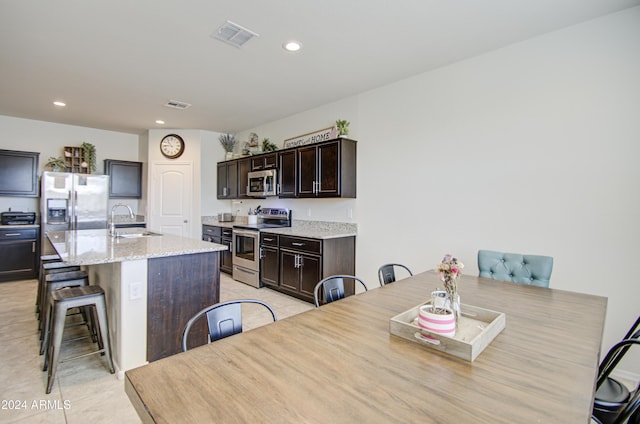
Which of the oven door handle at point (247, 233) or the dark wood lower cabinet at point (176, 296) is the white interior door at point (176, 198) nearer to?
the oven door handle at point (247, 233)

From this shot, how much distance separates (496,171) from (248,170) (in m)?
3.97

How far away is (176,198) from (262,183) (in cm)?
214

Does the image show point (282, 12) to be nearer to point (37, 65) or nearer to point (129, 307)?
point (129, 307)

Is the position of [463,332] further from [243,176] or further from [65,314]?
[243,176]

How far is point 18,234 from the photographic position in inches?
193

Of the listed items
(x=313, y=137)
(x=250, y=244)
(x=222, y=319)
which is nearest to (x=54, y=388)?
(x=222, y=319)

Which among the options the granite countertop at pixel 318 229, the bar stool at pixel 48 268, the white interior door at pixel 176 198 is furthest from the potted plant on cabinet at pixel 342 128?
the white interior door at pixel 176 198

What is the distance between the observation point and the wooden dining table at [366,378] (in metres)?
0.82

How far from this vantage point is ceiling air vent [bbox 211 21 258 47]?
254cm

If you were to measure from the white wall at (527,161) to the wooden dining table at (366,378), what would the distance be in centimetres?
130

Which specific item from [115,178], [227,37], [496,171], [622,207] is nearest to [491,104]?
[496,171]

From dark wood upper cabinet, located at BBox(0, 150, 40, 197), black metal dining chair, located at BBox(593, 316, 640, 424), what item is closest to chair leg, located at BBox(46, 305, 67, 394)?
black metal dining chair, located at BBox(593, 316, 640, 424)

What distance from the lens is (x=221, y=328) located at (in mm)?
1439

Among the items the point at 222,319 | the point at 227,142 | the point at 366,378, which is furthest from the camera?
the point at 227,142
